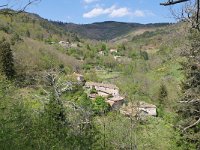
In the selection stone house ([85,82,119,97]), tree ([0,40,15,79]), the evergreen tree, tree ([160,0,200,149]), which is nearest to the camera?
tree ([160,0,200,149])

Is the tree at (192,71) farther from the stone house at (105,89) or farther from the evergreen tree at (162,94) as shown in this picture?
the stone house at (105,89)

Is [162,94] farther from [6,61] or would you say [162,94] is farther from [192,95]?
[192,95]

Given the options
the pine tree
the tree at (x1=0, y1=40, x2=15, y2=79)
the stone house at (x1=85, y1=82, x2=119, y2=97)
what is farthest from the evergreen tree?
the pine tree

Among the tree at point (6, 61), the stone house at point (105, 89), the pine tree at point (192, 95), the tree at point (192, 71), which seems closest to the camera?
the tree at point (192, 71)

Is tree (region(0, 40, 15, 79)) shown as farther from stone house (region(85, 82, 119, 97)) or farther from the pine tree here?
the pine tree

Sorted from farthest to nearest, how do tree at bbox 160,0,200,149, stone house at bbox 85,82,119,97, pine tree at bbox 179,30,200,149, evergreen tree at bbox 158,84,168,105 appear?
stone house at bbox 85,82,119,97 < evergreen tree at bbox 158,84,168,105 < pine tree at bbox 179,30,200,149 < tree at bbox 160,0,200,149

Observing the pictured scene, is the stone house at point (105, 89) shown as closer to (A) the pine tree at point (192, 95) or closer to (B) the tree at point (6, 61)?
(B) the tree at point (6, 61)

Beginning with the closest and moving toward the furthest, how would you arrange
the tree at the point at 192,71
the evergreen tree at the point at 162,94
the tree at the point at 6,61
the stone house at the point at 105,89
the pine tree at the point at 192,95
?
the tree at the point at 192,71
the pine tree at the point at 192,95
the tree at the point at 6,61
the evergreen tree at the point at 162,94
the stone house at the point at 105,89

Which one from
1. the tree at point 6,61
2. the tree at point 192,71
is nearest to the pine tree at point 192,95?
the tree at point 192,71

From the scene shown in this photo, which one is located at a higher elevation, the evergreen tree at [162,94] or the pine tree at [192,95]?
the pine tree at [192,95]

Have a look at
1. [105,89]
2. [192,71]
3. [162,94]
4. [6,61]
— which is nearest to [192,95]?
[192,71]

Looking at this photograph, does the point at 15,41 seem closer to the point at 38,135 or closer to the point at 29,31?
the point at 29,31

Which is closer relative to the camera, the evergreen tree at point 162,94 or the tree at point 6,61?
the tree at point 6,61

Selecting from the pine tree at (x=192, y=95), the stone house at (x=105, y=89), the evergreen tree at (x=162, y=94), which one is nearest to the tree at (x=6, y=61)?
the evergreen tree at (x=162, y=94)
